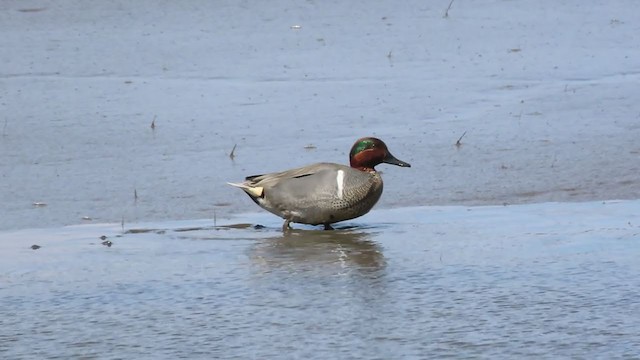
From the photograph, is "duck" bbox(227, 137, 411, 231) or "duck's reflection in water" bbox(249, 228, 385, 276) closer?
"duck's reflection in water" bbox(249, 228, 385, 276)

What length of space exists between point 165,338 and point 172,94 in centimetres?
579

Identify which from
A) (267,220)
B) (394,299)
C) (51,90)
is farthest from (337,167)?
(51,90)

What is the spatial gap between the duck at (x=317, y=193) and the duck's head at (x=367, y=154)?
11cm

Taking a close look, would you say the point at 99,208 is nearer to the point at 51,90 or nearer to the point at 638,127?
the point at 51,90

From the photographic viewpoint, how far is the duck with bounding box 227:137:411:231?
8.57m

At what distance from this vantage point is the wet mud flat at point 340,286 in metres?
6.02

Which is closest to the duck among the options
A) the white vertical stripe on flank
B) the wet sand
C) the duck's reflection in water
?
the white vertical stripe on flank

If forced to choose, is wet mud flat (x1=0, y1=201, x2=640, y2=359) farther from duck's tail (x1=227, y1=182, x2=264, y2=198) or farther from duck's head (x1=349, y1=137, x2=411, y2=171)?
duck's head (x1=349, y1=137, x2=411, y2=171)

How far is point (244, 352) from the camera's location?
232 inches

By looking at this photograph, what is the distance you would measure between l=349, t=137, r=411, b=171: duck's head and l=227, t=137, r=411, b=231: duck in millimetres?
112

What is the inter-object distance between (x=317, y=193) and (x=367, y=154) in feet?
1.77

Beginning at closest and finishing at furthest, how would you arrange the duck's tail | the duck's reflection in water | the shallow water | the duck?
the shallow water < the duck's reflection in water < the duck < the duck's tail

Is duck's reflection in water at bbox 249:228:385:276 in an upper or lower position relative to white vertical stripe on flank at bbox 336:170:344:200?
lower

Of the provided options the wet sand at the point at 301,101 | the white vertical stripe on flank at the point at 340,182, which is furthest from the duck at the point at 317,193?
the wet sand at the point at 301,101
